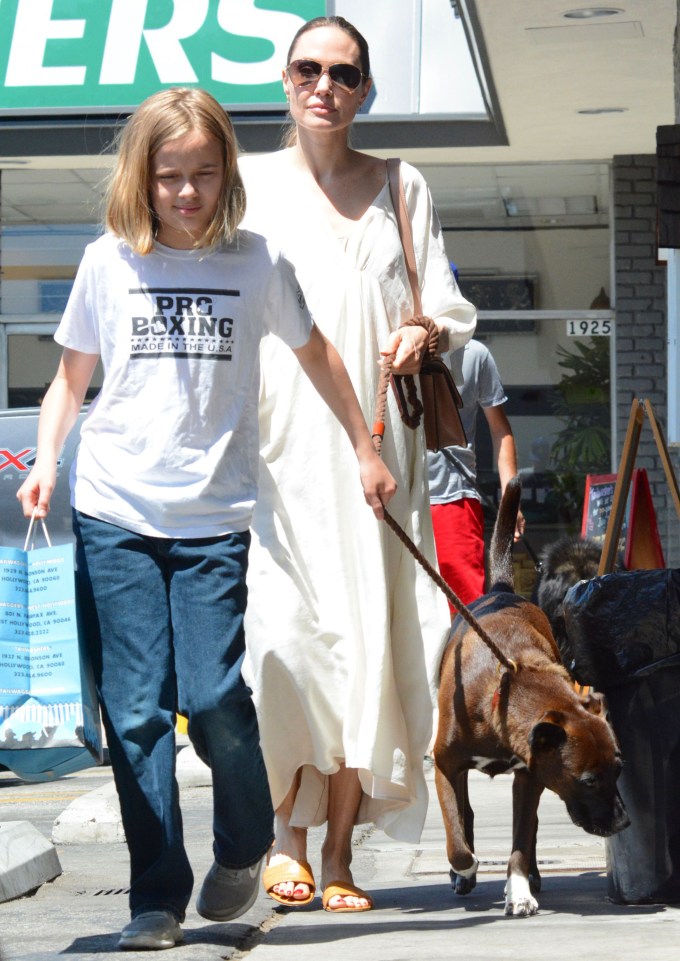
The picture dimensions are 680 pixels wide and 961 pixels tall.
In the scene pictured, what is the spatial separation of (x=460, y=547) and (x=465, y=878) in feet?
8.77

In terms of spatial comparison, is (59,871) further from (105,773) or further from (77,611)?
(105,773)

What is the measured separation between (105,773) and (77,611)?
202 inches

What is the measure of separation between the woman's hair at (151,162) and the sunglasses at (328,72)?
0.75 m

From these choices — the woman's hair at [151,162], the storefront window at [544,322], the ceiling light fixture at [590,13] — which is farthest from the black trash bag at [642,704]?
the storefront window at [544,322]

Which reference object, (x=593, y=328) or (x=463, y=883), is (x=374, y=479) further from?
(x=593, y=328)

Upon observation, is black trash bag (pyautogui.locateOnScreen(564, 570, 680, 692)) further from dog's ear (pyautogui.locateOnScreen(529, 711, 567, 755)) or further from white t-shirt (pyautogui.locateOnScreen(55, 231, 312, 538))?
white t-shirt (pyautogui.locateOnScreen(55, 231, 312, 538))

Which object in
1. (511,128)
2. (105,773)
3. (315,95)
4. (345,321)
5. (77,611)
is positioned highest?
(511,128)

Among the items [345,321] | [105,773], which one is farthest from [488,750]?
[105,773]

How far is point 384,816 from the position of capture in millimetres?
4484

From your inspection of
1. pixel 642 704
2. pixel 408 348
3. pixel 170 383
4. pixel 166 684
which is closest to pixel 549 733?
pixel 642 704

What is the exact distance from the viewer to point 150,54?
1166 centimetres

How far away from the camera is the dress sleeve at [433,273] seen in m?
4.52

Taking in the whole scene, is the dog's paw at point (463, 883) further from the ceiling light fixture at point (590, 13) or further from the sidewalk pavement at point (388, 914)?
the ceiling light fixture at point (590, 13)

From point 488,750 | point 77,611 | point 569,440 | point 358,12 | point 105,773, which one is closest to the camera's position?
point 77,611
